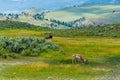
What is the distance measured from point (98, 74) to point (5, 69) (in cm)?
1173

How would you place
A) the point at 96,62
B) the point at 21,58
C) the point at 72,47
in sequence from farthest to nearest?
the point at 72,47, the point at 21,58, the point at 96,62

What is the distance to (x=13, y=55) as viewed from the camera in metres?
66.6

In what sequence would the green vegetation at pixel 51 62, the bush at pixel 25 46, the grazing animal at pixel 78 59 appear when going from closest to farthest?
1. the green vegetation at pixel 51 62
2. the grazing animal at pixel 78 59
3. the bush at pixel 25 46

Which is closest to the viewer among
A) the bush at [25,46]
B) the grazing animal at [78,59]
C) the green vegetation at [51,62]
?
the green vegetation at [51,62]

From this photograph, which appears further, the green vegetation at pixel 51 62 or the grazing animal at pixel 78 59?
the grazing animal at pixel 78 59

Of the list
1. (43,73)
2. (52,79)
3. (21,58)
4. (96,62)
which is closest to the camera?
(52,79)

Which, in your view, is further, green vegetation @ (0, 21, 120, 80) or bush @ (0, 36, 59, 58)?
bush @ (0, 36, 59, 58)

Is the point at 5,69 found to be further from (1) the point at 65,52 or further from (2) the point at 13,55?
(1) the point at 65,52

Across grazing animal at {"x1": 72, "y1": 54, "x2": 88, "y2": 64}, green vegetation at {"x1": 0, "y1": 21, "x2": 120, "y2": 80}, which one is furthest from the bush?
grazing animal at {"x1": 72, "y1": 54, "x2": 88, "y2": 64}

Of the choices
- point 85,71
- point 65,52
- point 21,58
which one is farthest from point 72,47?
point 85,71

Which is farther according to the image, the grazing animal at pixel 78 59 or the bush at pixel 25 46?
the bush at pixel 25 46

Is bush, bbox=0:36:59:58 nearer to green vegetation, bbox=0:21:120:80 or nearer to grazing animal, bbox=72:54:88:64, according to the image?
green vegetation, bbox=0:21:120:80

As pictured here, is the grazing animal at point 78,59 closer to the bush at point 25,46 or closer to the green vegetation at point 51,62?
the green vegetation at point 51,62

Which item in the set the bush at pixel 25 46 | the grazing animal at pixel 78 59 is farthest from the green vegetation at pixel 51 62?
the grazing animal at pixel 78 59
